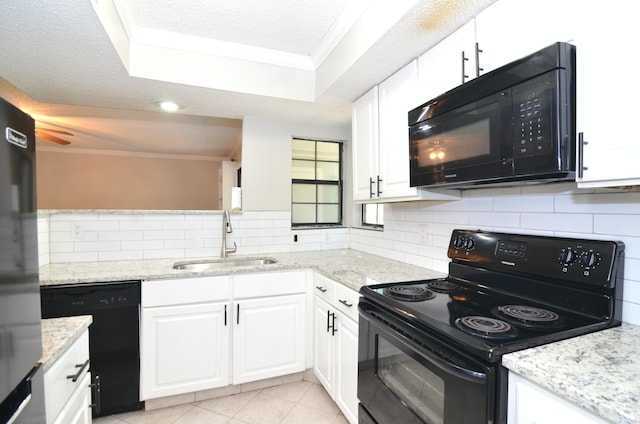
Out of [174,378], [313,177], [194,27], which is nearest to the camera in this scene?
[194,27]

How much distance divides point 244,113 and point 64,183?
4746 mm

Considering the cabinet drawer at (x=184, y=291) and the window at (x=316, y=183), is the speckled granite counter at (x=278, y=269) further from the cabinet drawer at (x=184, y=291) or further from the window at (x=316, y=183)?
the window at (x=316, y=183)

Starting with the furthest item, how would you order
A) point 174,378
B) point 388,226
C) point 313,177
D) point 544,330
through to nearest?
point 313,177
point 388,226
point 174,378
point 544,330

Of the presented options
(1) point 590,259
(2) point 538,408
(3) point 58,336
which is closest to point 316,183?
(1) point 590,259

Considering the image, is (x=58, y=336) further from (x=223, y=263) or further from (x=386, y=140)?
(x=386, y=140)

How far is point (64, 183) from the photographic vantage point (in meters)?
5.65

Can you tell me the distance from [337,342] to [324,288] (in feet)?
1.17

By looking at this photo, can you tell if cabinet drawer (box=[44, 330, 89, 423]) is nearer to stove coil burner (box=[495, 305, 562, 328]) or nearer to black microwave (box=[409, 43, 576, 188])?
stove coil burner (box=[495, 305, 562, 328])

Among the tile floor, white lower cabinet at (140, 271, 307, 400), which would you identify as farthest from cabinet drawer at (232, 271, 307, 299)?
the tile floor

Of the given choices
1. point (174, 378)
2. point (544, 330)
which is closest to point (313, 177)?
point (174, 378)

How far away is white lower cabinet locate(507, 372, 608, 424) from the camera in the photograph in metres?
0.75

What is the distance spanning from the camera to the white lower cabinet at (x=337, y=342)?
1785 millimetres

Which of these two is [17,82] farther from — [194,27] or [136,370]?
[136,370]

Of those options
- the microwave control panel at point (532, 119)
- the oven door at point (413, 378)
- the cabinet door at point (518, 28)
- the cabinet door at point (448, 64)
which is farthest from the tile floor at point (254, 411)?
the cabinet door at point (518, 28)
